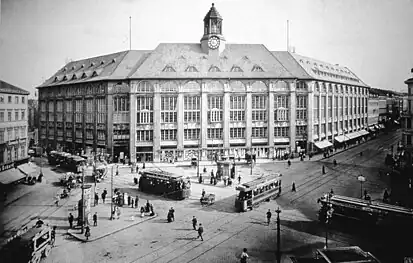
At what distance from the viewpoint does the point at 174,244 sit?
66.2ft

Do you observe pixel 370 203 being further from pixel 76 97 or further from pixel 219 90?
pixel 76 97

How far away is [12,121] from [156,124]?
28442 millimetres

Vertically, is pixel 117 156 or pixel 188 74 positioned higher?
pixel 188 74

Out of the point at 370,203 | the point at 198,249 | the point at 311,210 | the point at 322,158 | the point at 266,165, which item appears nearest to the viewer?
the point at 198,249

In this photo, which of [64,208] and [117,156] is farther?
[117,156]

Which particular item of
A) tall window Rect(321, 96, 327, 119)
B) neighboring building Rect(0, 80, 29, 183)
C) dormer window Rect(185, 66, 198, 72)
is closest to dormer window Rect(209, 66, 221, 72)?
dormer window Rect(185, 66, 198, 72)

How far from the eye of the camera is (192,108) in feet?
172

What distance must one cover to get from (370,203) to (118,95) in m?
40.3

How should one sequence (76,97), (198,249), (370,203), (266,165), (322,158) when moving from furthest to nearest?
(76,97), (322,158), (266,165), (370,203), (198,249)

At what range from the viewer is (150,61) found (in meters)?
52.6

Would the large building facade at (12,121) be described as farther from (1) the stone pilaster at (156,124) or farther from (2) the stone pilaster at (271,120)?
(2) the stone pilaster at (271,120)

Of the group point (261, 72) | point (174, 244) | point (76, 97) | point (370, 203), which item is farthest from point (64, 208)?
point (261, 72)

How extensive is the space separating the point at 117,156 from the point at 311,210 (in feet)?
111

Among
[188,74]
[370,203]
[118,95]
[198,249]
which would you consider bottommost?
[198,249]
